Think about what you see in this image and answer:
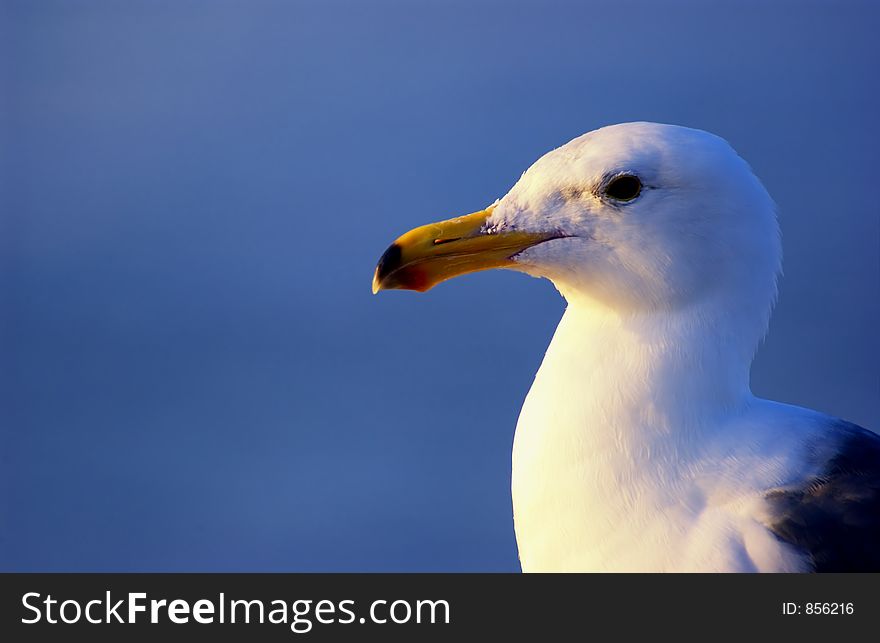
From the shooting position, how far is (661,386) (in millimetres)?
1233

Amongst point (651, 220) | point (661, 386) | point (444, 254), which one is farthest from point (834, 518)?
point (444, 254)

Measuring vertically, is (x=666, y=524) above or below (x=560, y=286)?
below

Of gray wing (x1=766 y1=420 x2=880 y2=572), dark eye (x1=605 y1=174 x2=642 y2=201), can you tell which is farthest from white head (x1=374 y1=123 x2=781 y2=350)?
gray wing (x1=766 y1=420 x2=880 y2=572)

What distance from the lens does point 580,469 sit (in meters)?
1.22

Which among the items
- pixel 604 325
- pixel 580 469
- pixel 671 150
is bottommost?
pixel 580 469

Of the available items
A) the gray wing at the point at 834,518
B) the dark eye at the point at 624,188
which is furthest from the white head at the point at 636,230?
the gray wing at the point at 834,518

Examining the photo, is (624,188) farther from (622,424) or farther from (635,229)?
(622,424)

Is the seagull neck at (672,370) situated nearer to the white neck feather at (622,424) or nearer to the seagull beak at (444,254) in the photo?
the white neck feather at (622,424)

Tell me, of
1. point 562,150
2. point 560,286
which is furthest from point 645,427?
point 562,150

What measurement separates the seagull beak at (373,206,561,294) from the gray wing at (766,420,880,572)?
0.37 metres

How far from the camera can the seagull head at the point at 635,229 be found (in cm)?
122

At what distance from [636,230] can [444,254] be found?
0.20 m
